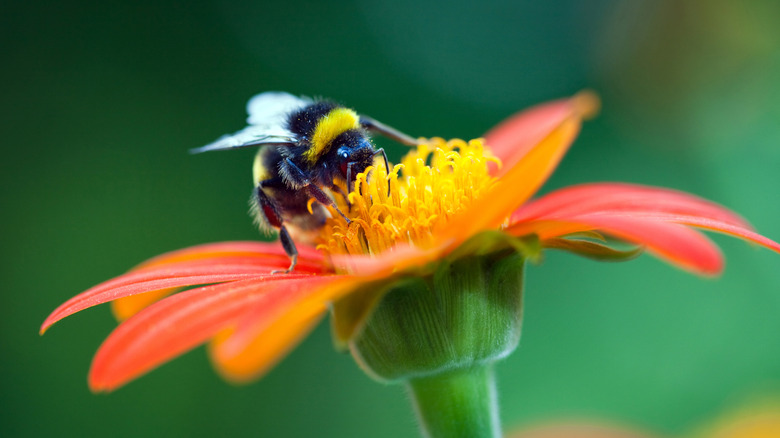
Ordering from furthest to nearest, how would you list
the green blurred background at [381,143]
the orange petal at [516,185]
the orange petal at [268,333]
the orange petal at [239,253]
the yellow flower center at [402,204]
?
the green blurred background at [381,143] → the orange petal at [239,253] → the yellow flower center at [402,204] → the orange petal at [516,185] → the orange petal at [268,333]

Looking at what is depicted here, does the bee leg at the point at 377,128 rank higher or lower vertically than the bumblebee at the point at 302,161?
higher

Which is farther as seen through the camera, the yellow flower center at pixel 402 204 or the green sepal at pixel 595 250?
the yellow flower center at pixel 402 204

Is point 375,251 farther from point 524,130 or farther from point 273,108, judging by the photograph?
point 524,130

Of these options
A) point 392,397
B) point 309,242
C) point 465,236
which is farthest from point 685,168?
point 465,236

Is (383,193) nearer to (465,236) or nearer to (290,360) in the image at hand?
(465,236)

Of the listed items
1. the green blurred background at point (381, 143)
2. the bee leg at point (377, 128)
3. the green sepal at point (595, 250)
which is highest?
the green blurred background at point (381, 143)

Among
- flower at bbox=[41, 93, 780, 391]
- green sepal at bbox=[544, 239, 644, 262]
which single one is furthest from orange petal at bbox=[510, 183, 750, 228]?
green sepal at bbox=[544, 239, 644, 262]

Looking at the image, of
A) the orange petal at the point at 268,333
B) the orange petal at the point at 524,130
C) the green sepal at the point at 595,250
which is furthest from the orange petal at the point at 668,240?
the orange petal at the point at 524,130

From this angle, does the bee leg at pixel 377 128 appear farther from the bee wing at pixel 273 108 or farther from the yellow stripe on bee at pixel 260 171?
the yellow stripe on bee at pixel 260 171
